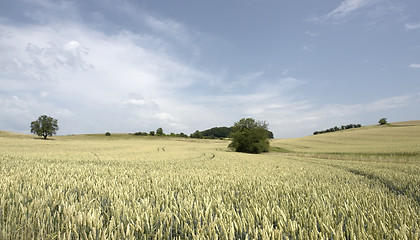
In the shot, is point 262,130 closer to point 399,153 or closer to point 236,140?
point 236,140

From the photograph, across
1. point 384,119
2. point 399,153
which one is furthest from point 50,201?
point 384,119

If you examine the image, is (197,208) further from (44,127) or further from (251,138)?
(44,127)

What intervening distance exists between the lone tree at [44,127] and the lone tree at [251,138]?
69.3 meters

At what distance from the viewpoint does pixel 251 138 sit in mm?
44031

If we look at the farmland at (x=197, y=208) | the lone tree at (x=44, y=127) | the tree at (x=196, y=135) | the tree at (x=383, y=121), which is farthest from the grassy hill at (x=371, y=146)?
the lone tree at (x=44, y=127)

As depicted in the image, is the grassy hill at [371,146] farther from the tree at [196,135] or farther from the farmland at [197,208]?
the tree at [196,135]

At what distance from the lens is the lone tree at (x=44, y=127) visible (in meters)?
72.9

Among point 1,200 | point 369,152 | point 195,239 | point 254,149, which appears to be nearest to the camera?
point 195,239

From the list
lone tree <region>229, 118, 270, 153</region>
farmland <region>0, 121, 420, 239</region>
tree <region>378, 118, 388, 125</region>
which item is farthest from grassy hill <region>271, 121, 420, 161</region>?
tree <region>378, 118, 388, 125</region>

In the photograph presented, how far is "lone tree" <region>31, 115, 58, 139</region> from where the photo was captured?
7294 centimetres

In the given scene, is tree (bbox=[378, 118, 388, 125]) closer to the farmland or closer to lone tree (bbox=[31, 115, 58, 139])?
the farmland

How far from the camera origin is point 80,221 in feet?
5.68

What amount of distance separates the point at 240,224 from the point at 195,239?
1.48 ft

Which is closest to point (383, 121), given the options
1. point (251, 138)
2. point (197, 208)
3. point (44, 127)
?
point (251, 138)
